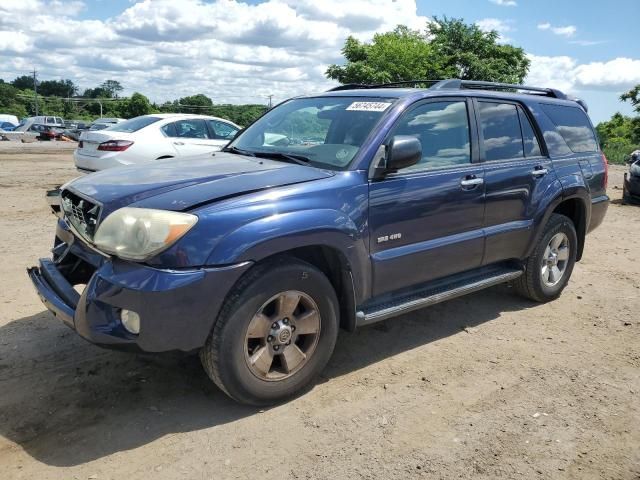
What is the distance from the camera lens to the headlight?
2.84 m

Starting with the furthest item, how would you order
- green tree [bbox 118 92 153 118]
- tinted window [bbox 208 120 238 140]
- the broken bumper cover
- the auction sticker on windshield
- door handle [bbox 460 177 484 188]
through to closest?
green tree [bbox 118 92 153 118] < tinted window [bbox 208 120 238 140] < door handle [bbox 460 177 484 188] < the auction sticker on windshield < the broken bumper cover

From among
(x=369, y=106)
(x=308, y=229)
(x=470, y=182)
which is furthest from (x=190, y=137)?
(x=308, y=229)

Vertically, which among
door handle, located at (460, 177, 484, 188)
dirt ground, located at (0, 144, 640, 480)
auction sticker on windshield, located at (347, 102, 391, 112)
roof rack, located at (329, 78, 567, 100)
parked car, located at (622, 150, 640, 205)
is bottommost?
dirt ground, located at (0, 144, 640, 480)

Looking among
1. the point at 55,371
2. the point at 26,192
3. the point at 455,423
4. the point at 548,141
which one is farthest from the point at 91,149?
the point at 455,423

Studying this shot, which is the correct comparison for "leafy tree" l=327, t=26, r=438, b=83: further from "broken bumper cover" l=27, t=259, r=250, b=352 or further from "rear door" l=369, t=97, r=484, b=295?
"broken bumper cover" l=27, t=259, r=250, b=352

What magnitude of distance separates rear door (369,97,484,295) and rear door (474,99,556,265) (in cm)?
14

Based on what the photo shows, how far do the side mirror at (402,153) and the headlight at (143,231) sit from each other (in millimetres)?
1310

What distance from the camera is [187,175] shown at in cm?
345

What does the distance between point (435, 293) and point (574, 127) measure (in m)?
2.57

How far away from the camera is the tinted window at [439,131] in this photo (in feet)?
13.1

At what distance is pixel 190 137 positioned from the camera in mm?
10477

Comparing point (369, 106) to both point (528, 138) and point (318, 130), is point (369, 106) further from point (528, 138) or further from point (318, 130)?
point (528, 138)

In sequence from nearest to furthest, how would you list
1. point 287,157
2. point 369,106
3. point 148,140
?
point 287,157 → point 369,106 → point 148,140

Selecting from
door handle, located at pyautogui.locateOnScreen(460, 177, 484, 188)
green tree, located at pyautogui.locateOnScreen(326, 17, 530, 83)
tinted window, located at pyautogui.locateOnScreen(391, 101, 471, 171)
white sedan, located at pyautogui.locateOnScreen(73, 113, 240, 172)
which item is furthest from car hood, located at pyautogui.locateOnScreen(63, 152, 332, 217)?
green tree, located at pyautogui.locateOnScreen(326, 17, 530, 83)
